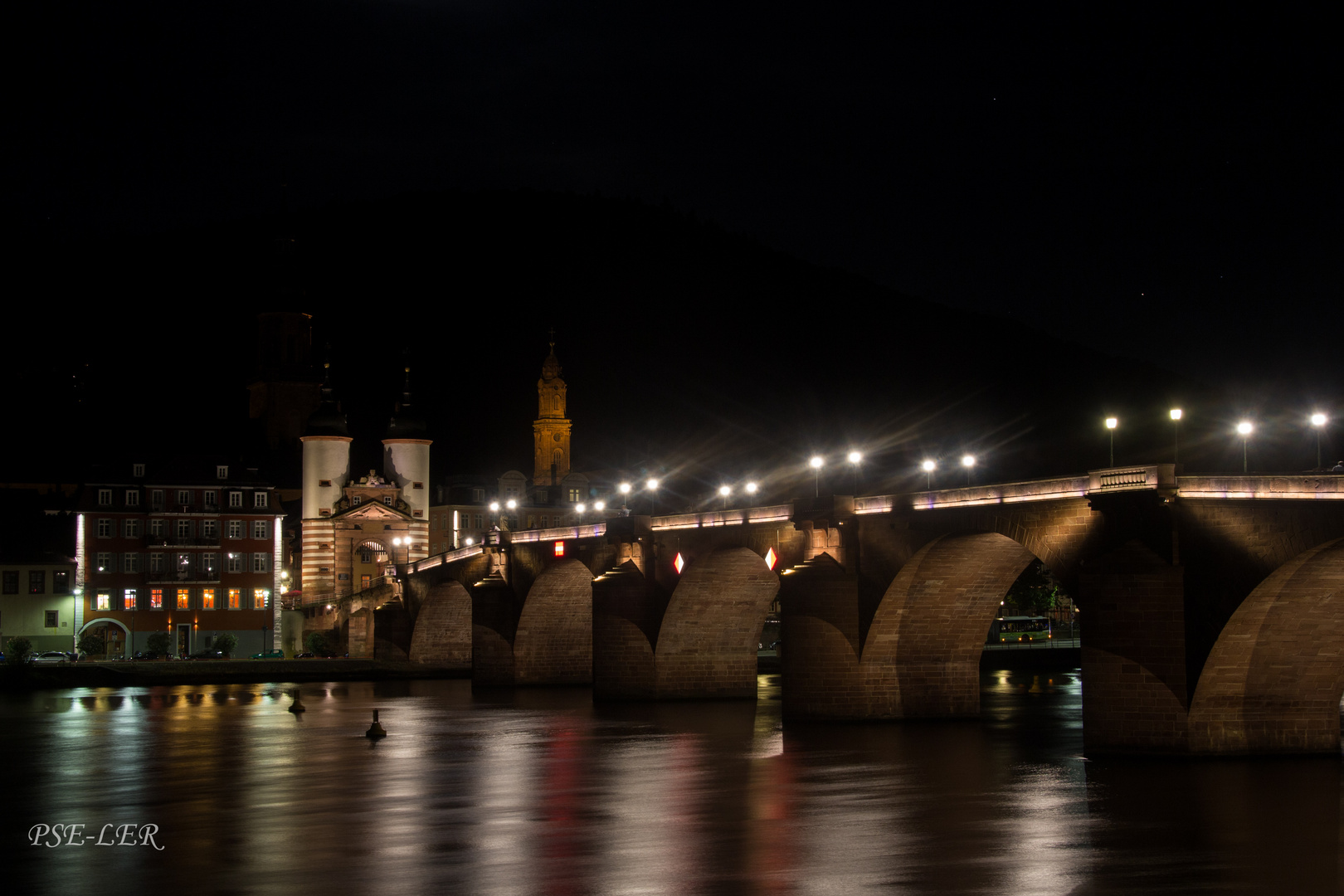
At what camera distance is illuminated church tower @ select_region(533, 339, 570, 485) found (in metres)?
143

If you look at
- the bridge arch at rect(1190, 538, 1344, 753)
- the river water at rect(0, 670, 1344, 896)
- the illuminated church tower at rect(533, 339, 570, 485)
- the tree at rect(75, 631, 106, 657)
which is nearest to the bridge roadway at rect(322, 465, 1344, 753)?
the bridge arch at rect(1190, 538, 1344, 753)

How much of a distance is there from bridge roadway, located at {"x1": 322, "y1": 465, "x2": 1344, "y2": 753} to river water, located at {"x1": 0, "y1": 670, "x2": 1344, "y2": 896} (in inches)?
62.5

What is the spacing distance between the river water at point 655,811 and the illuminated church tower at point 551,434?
83.2 metres

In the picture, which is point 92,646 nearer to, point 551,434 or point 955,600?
point 551,434

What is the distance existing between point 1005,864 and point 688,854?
548 centimetres

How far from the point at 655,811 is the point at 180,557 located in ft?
274

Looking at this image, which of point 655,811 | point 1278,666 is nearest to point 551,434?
point 1278,666

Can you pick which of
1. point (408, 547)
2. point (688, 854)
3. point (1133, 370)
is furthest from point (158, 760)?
point (1133, 370)

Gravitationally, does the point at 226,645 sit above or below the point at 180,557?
below

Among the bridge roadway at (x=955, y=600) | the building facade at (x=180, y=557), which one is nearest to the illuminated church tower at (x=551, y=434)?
the building facade at (x=180, y=557)

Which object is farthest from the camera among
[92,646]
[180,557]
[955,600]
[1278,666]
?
[180,557]

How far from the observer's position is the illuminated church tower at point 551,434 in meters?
143

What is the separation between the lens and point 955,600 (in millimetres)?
55844

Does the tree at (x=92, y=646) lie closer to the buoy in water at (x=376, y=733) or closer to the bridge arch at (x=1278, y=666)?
the buoy in water at (x=376, y=733)
